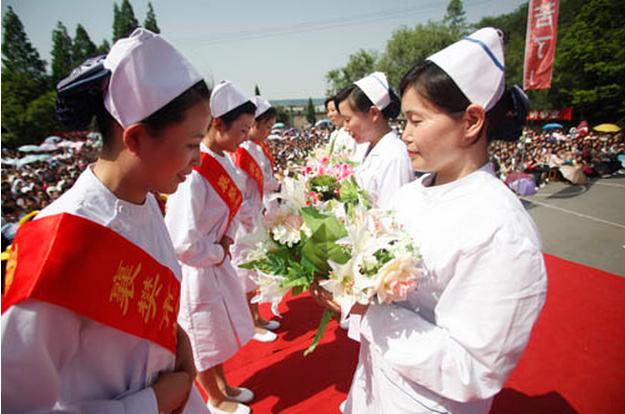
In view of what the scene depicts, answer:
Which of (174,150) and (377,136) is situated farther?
(377,136)

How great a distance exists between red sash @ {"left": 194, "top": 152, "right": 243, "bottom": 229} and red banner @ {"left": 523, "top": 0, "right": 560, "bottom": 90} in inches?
306

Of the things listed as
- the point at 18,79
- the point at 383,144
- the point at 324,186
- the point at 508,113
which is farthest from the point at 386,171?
the point at 18,79

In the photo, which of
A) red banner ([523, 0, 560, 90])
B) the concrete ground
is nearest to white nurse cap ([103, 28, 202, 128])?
the concrete ground

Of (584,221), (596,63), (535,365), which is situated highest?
(596,63)

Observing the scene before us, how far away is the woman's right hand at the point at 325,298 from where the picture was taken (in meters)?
1.43

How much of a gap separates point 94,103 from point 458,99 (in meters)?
1.32

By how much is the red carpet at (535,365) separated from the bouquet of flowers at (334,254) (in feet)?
5.56

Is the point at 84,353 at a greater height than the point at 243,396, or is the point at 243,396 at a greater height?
the point at 84,353

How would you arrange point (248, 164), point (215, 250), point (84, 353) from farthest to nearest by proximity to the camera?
point (248, 164), point (215, 250), point (84, 353)

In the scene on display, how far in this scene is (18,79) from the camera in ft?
107

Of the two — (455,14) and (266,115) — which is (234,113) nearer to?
(266,115)

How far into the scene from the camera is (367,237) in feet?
4.03

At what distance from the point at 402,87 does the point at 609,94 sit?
35452mm

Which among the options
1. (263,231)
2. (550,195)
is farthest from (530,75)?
(263,231)
